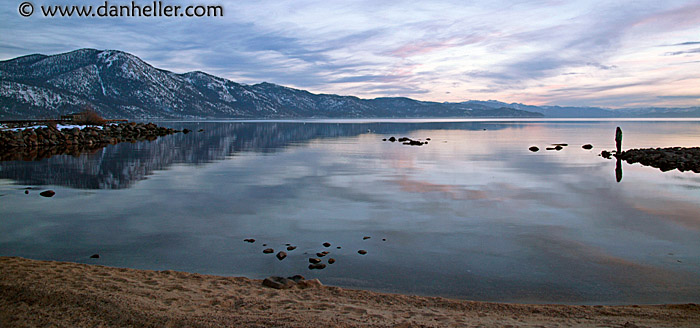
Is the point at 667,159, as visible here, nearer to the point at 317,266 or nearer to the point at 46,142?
the point at 317,266

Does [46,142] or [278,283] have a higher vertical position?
[46,142]

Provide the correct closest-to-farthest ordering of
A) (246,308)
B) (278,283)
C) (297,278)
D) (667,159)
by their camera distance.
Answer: (246,308)
(278,283)
(297,278)
(667,159)

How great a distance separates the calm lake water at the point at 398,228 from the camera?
31.2ft

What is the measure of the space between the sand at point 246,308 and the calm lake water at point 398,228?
87 centimetres

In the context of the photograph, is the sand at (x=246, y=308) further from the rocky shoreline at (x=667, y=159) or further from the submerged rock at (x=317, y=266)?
the rocky shoreline at (x=667, y=159)

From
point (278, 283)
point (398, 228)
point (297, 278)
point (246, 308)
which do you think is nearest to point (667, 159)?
point (398, 228)

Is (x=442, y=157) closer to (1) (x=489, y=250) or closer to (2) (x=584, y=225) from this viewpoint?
(2) (x=584, y=225)

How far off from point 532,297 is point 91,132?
5843 cm

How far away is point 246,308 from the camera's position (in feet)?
23.8

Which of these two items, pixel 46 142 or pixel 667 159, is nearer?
pixel 667 159

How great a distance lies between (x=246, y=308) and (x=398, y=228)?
6971 millimetres

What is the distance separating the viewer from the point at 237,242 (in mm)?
12000

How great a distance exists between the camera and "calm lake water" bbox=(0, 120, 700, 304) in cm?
951

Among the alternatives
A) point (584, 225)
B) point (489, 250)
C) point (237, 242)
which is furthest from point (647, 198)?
point (237, 242)
